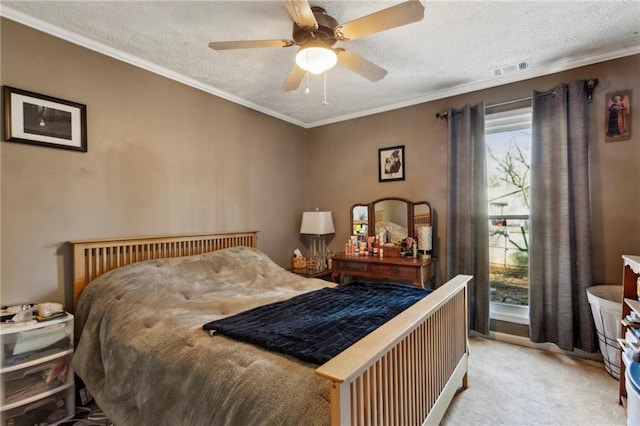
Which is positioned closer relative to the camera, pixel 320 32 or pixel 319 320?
pixel 319 320

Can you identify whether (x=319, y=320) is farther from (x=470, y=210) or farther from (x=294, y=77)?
(x=470, y=210)

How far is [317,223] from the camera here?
3924 millimetres

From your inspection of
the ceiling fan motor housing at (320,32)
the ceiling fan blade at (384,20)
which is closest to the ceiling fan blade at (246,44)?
the ceiling fan motor housing at (320,32)

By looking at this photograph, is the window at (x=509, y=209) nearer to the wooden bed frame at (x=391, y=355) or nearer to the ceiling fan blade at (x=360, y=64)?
the wooden bed frame at (x=391, y=355)

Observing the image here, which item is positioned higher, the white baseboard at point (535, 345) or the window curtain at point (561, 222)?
the window curtain at point (561, 222)

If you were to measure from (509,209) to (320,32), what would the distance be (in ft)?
8.51

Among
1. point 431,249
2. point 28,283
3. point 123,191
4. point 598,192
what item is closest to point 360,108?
point 431,249

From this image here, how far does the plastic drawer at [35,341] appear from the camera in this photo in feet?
5.69

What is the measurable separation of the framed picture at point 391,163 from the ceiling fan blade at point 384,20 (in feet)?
6.67

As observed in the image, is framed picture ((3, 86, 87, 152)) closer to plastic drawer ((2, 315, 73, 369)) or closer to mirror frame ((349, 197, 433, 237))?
plastic drawer ((2, 315, 73, 369))

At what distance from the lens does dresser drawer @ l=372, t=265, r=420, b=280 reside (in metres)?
3.11

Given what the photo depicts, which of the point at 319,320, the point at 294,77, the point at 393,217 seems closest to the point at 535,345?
the point at 393,217

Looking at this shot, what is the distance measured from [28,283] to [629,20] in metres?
4.50

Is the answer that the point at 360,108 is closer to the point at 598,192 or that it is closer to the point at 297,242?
the point at 297,242
